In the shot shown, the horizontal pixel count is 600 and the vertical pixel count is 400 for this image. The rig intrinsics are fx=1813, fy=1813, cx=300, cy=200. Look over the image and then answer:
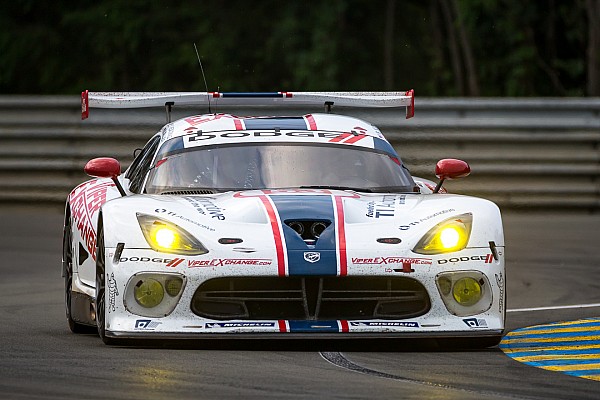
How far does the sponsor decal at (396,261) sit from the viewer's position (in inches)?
325

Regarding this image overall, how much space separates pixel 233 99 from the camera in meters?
10.8

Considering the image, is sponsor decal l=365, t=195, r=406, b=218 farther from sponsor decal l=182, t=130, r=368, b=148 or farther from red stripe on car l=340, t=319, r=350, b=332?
sponsor decal l=182, t=130, r=368, b=148

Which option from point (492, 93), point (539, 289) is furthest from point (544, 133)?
point (492, 93)

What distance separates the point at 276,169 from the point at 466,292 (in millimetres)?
1550

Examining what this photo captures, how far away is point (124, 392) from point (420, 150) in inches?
433

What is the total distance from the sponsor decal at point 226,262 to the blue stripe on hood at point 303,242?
0.40 feet

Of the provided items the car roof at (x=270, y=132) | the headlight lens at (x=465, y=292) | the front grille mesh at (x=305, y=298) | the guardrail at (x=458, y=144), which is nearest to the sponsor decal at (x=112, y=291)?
the front grille mesh at (x=305, y=298)

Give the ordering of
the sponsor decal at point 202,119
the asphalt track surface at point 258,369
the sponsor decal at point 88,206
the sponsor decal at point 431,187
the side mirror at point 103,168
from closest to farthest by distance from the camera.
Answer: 1. the asphalt track surface at point 258,369
2. the sponsor decal at point 88,206
3. the side mirror at point 103,168
4. the sponsor decal at point 202,119
5. the sponsor decal at point 431,187

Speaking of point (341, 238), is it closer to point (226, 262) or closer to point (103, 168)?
point (226, 262)

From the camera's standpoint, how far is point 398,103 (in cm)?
1086

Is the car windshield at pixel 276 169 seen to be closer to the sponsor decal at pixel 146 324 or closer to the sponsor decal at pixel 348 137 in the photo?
the sponsor decal at pixel 348 137

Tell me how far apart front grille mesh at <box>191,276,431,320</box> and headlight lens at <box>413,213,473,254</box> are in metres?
0.18

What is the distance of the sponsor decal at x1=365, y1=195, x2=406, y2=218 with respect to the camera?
862 cm

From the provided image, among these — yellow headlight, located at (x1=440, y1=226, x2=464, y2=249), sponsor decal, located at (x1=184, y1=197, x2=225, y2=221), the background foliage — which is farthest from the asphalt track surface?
the background foliage
